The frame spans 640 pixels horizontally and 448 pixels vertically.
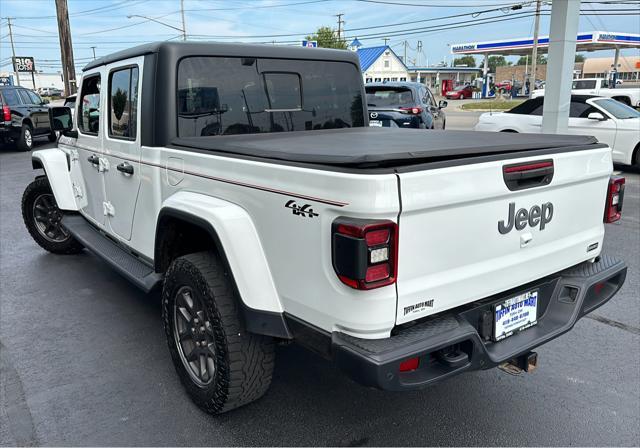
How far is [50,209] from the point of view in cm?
606

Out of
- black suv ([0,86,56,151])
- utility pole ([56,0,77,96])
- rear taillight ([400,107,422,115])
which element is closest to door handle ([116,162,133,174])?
rear taillight ([400,107,422,115])

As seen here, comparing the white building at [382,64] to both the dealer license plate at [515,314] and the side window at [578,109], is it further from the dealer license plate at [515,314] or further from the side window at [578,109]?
the dealer license plate at [515,314]

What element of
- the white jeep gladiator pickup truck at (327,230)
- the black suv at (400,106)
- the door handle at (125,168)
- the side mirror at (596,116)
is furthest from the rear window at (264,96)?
the side mirror at (596,116)

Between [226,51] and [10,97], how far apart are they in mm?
15520

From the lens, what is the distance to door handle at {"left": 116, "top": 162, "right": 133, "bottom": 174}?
12.3ft

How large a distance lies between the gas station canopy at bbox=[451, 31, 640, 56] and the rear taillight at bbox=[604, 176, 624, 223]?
5235 cm

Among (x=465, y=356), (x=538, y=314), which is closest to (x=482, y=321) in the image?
(x=465, y=356)

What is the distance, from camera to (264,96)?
3887 mm

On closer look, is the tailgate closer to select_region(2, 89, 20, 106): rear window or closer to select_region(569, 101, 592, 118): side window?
select_region(569, 101, 592, 118): side window

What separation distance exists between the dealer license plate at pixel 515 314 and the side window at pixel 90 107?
344cm

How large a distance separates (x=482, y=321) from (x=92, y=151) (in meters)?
3.50

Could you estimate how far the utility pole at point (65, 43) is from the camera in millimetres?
18016

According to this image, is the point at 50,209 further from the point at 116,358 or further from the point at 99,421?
the point at 99,421

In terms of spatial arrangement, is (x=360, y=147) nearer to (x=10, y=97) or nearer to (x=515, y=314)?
(x=515, y=314)
